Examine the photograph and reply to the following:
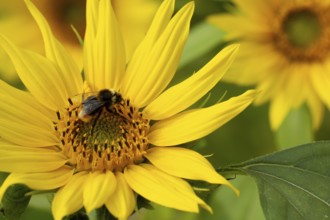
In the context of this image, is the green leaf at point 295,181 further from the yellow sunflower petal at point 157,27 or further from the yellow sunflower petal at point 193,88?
the yellow sunflower petal at point 157,27

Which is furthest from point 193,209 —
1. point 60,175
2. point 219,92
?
point 219,92

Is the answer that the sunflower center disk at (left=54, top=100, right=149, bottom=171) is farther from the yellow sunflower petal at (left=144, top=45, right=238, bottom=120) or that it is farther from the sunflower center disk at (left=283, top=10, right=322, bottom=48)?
the sunflower center disk at (left=283, top=10, right=322, bottom=48)

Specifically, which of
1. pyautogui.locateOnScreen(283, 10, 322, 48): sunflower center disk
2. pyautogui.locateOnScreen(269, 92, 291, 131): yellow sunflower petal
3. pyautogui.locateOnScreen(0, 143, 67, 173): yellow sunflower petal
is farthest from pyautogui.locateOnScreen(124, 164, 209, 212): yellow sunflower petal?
pyautogui.locateOnScreen(283, 10, 322, 48): sunflower center disk

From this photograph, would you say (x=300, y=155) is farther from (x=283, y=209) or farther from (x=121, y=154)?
(x=121, y=154)

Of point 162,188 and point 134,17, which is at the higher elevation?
point 134,17

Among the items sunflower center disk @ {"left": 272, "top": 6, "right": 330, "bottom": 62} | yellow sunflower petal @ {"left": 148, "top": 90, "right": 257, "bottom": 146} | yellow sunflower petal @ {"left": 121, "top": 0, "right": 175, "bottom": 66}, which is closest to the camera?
yellow sunflower petal @ {"left": 148, "top": 90, "right": 257, "bottom": 146}

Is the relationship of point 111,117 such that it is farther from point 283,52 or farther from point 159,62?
point 283,52

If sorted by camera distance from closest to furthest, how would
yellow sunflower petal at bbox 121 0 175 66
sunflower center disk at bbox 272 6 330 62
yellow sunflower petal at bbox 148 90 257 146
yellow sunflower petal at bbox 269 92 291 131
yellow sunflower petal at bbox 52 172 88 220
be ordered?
yellow sunflower petal at bbox 52 172 88 220 < yellow sunflower petal at bbox 148 90 257 146 < yellow sunflower petal at bbox 121 0 175 66 < yellow sunflower petal at bbox 269 92 291 131 < sunflower center disk at bbox 272 6 330 62

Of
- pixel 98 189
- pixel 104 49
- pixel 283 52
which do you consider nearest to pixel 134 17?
pixel 283 52
